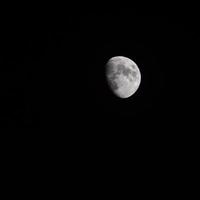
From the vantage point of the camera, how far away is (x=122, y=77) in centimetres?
517

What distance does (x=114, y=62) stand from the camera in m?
5.40

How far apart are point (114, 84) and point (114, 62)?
432 mm

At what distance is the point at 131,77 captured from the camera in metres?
5.22

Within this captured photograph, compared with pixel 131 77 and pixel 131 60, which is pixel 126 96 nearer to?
pixel 131 77

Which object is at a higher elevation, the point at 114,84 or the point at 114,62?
the point at 114,62

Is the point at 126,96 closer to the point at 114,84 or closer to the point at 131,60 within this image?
the point at 114,84

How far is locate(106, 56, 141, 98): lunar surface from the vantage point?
5.18 m

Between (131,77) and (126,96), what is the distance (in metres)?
0.35

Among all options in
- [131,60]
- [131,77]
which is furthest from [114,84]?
[131,60]

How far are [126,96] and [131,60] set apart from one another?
0.74 meters

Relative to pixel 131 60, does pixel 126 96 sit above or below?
below

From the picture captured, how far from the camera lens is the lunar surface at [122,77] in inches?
204

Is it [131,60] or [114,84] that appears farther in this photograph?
[131,60]

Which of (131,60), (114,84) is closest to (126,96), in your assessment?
(114,84)
